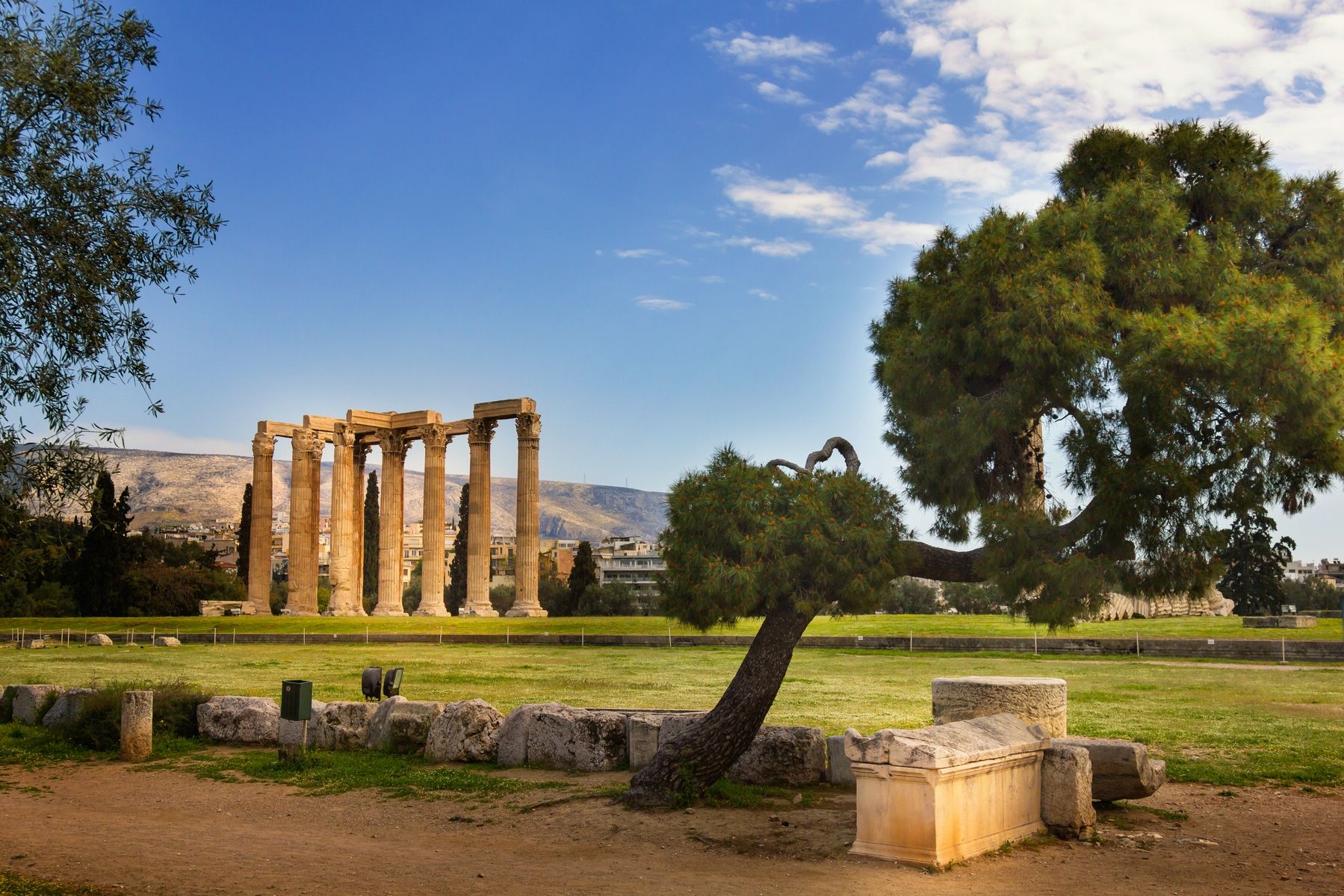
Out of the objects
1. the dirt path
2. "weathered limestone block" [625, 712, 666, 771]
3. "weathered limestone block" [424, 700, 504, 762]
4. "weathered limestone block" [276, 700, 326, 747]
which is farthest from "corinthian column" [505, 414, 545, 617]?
the dirt path

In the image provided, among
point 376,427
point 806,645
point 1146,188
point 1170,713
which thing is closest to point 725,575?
point 1146,188

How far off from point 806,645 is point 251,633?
21.5 metres

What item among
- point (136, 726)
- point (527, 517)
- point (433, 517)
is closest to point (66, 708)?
point (136, 726)

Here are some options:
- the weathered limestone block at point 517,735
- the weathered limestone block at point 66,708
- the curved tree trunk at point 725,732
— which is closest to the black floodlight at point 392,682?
the weathered limestone block at point 66,708

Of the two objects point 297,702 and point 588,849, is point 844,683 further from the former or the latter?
point 588,849

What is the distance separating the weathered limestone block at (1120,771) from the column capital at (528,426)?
1593 inches

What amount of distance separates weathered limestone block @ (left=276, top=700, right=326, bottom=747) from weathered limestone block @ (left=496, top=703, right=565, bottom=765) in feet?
8.76

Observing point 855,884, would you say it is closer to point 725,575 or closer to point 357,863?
point 725,575

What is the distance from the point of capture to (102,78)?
10.4 metres

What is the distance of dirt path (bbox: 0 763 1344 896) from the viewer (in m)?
8.59

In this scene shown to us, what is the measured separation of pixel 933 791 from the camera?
8734 millimetres

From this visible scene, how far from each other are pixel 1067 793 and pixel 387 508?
46.6 m

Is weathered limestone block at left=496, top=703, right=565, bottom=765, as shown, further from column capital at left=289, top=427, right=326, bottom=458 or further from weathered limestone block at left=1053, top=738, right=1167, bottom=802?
column capital at left=289, top=427, right=326, bottom=458

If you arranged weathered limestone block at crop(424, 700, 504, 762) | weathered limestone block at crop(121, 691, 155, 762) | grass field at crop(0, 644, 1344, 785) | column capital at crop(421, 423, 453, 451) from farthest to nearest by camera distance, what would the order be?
column capital at crop(421, 423, 453, 451), grass field at crop(0, 644, 1344, 785), weathered limestone block at crop(121, 691, 155, 762), weathered limestone block at crop(424, 700, 504, 762)
